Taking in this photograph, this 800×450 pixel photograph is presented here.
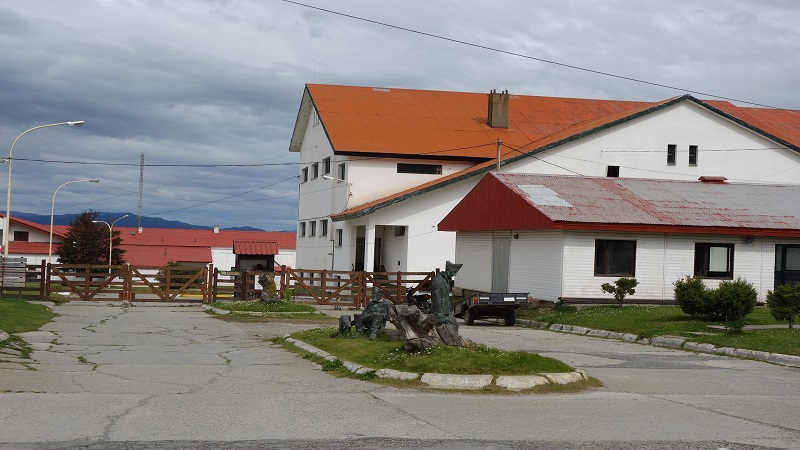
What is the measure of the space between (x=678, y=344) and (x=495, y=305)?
7387mm

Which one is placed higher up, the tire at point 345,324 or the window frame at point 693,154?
the window frame at point 693,154

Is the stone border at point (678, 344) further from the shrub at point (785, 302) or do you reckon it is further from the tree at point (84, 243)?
the tree at point (84, 243)

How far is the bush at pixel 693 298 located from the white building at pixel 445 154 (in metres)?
18.3

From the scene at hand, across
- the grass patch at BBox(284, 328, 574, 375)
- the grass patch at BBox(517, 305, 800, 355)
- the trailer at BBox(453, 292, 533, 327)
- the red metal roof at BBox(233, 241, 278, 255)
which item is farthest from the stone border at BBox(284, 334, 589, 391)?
the red metal roof at BBox(233, 241, 278, 255)

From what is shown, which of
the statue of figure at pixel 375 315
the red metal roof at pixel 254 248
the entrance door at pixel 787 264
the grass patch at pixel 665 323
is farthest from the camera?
the red metal roof at pixel 254 248

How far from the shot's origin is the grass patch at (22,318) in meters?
20.2

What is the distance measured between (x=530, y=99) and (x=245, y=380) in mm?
43870

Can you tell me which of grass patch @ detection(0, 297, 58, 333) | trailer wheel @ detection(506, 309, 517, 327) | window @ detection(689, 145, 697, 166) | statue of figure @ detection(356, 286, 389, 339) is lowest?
grass patch @ detection(0, 297, 58, 333)

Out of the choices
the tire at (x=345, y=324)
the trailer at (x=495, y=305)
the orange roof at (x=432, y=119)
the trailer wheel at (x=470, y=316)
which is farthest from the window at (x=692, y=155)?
the tire at (x=345, y=324)

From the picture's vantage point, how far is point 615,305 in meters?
27.8

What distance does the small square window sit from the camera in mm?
43938

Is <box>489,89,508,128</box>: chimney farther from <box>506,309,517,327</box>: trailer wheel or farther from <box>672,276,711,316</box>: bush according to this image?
<box>672,276,711,316</box>: bush

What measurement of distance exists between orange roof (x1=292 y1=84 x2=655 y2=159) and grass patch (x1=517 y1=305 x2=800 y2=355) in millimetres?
18777

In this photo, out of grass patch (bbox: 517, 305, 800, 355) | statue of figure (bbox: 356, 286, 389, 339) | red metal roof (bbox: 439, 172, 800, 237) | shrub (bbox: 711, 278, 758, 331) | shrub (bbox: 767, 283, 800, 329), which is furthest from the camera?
red metal roof (bbox: 439, 172, 800, 237)
